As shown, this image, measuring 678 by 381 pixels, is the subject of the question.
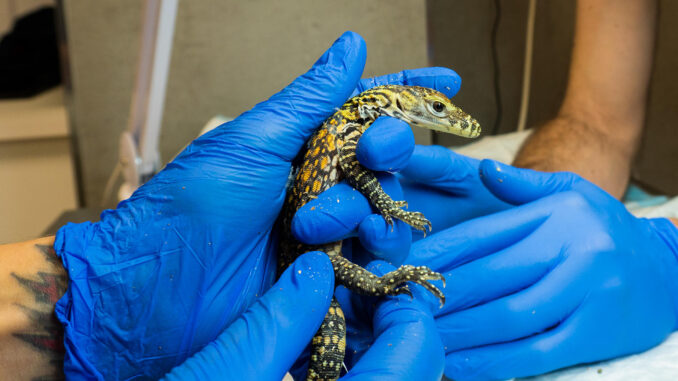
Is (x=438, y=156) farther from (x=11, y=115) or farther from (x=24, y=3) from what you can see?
(x=24, y=3)

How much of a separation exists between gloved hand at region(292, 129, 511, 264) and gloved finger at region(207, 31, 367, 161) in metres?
0.16

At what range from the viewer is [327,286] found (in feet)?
3.83

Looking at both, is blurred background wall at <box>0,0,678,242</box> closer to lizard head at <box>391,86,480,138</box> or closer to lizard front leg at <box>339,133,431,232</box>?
lizard head at <box>391,86,480,138</box>

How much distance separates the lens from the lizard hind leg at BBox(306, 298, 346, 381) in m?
1.21

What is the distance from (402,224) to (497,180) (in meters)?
0.36

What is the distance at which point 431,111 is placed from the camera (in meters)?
1.36

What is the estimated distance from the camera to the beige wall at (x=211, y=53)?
1271 millimetres

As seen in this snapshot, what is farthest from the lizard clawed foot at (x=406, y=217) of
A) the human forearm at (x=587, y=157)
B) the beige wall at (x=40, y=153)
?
the beige wall at (x=40, y=153)

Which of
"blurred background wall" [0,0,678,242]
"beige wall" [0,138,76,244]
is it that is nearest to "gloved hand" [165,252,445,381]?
"blurred background wall" [0,0,678,242]

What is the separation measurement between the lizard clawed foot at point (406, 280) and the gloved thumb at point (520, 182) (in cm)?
41

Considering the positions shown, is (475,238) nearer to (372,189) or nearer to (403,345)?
(372,189)

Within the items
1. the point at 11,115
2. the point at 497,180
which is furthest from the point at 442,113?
the point at 11,115

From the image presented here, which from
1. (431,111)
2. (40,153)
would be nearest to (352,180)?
(431,111)

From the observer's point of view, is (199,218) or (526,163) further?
(526,163)
